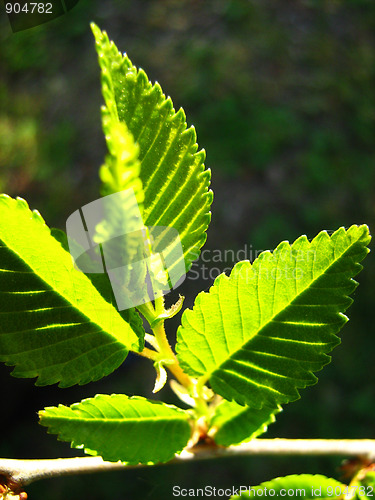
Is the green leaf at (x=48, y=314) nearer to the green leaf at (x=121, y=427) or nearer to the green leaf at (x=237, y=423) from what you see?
the green leaf at (x=121, y=427)

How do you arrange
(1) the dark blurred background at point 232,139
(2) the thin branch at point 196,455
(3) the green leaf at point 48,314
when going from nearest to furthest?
(3) the green leaf at point 48,314 < (2) the thin branch at point 196,455 < (1) the dark blurred background at point 232,139

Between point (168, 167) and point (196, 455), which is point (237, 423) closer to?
point (196, 455)

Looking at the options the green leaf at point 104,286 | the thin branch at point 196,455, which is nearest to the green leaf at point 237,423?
the thin branch at point 196,455

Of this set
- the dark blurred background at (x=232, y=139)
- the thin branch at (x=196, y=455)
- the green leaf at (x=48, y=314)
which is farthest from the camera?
the dark blurred background at (x=232, y=139)

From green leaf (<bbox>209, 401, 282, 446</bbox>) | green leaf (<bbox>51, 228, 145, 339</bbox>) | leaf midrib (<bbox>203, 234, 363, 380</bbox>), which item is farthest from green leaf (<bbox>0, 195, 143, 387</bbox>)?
green leaf (<bbox>209, 401, 282, 446</bbox>)

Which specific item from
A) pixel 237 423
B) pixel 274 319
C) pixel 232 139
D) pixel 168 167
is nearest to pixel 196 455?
pixel 237 423

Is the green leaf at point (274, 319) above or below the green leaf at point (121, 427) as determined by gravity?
above

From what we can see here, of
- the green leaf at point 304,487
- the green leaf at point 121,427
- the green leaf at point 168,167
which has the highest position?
the green leaf at point 168,167
